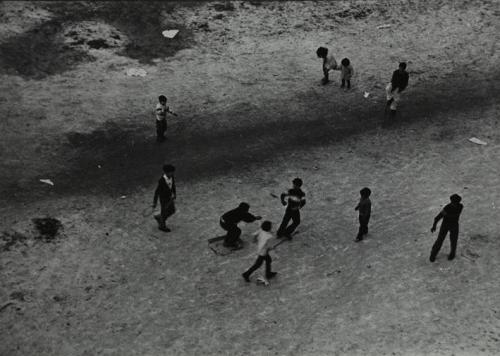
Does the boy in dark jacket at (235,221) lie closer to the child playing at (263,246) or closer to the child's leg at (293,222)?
the child playing at (263,246)

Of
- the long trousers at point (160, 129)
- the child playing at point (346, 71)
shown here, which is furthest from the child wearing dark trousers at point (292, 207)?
the child playing at point (346, 71)

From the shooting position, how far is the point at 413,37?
66.8 feet

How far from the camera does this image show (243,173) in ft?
49.5

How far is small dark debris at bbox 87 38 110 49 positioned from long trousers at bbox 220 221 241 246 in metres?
9.67

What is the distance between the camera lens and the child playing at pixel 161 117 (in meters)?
15.3

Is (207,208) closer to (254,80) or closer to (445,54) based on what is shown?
(254,80)

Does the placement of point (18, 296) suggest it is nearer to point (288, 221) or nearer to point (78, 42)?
A: point (288, 221)

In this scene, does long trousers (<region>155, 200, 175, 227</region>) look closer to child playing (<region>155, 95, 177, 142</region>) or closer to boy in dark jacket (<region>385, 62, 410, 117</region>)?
child playing (<region>155, 95, 177, 142</region>)

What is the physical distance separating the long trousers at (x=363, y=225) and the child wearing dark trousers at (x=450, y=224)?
1378 millimetres

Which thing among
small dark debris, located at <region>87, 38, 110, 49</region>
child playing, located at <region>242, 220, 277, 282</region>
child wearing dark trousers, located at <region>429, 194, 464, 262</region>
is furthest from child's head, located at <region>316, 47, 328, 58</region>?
child playing, located at <region>242, 220, 277, 282</region>

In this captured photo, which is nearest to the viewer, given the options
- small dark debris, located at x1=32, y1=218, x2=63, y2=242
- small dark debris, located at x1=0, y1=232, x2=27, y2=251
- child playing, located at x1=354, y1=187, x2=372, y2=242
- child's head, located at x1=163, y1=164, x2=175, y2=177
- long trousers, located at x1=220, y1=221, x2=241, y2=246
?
child playing, located at x1=354, y1=187, x2=372, y2=242

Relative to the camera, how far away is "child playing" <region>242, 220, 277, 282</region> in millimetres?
11156

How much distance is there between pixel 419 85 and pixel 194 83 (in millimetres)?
6618

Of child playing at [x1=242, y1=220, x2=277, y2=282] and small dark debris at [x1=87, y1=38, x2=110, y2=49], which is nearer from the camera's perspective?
child playing at [x1=242, y1=220, x2=277, y2=282]
